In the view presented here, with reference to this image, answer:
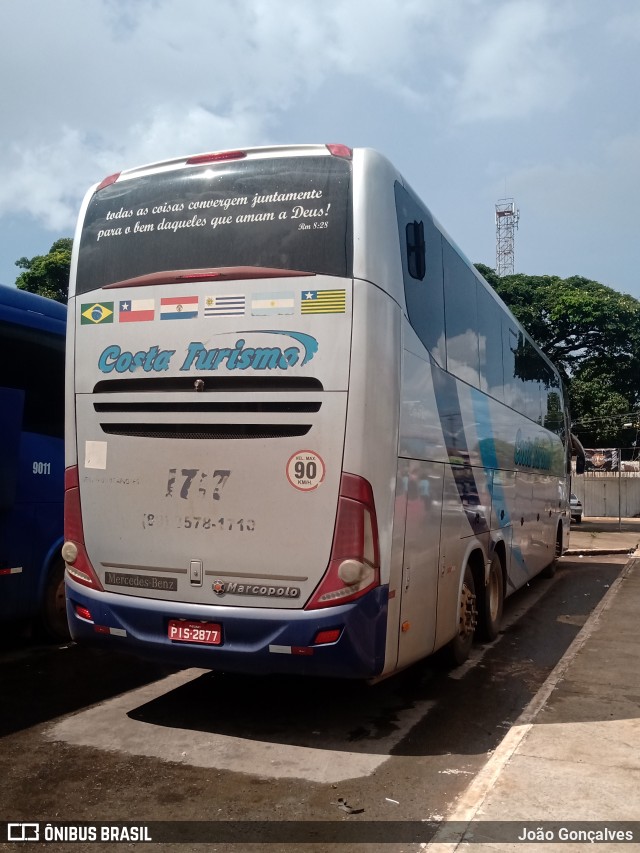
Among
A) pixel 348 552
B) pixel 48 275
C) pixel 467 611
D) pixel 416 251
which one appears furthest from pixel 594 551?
pixel 48 275

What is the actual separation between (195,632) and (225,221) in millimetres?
2973

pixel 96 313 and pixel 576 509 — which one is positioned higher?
pixel 96 313

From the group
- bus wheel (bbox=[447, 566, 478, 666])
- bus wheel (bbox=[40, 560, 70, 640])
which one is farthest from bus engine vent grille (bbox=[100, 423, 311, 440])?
bus wheel (bbox=[447, 566, 478, 666])

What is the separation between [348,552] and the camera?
5355 millimetres

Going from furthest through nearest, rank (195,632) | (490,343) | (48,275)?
1. (48,275)
2. (490,343)
3. (195,632)

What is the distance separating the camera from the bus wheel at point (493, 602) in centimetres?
896

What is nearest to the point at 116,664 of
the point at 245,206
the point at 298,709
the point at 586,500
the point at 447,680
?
the point at 298,709

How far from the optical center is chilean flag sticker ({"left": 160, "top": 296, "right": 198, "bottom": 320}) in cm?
578

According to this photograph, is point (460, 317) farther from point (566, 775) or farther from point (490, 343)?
point (566, 775)

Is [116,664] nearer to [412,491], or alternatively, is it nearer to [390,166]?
[412,491]

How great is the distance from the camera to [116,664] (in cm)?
776

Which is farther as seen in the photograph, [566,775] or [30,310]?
[30,310]

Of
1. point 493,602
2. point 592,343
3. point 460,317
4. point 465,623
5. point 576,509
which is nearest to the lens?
point 460,317

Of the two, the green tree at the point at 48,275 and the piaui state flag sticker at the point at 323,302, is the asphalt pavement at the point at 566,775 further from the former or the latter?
the green tree at the point at 48,275
